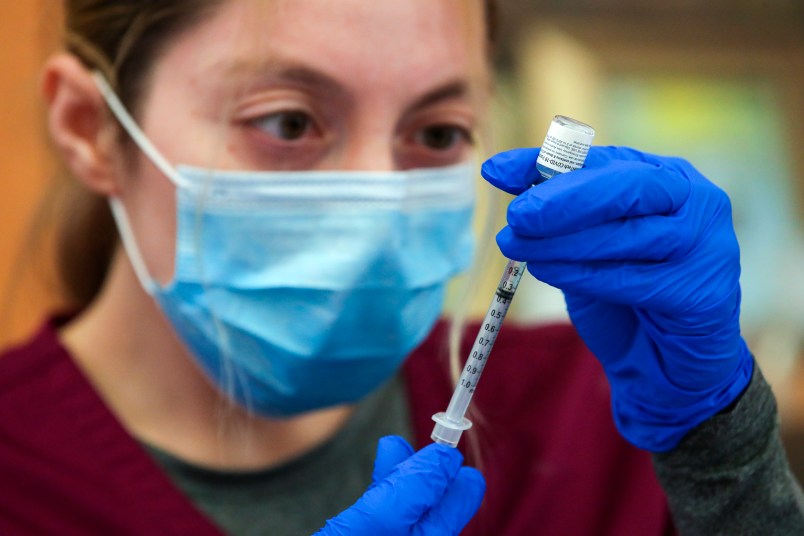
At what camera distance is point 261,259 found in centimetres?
98

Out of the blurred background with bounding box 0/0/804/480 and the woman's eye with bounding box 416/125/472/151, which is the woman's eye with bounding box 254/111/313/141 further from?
the blurred background with bounding box 0/0/804/480

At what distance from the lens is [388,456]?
0.76m

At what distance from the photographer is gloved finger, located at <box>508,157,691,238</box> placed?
0.64m

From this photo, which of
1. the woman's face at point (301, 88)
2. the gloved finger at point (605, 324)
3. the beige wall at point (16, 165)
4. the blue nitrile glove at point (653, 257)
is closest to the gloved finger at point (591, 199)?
the blue nitrile glove at point (653, 257)

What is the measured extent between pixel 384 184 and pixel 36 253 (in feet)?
2.43

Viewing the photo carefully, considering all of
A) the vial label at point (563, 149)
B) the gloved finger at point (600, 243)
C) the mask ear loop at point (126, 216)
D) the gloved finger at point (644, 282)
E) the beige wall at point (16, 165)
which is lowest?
the beige wall at point (16, 165)

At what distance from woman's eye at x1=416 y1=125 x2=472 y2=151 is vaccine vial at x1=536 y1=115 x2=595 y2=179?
0.38 metres

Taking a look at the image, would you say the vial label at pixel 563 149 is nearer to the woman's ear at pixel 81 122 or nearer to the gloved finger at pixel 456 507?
the gloved finger at pixel 456 507

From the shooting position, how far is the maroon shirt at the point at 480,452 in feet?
3.30

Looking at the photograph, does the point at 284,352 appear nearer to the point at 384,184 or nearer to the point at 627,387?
the point at 384,184

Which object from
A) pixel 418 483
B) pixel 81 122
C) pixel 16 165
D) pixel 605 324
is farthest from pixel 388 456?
pixel 16 165

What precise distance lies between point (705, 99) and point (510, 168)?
1931mm

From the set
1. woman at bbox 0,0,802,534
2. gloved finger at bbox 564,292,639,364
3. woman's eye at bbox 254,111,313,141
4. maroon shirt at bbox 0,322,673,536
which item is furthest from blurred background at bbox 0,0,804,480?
gloved finger at bbox 564,292,639,364

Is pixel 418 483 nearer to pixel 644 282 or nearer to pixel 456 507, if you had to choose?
pixel 456 507
